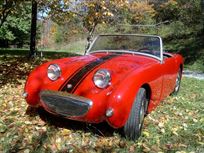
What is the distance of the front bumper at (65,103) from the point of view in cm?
462

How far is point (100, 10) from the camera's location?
10078mm

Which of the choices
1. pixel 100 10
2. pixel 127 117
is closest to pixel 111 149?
pixel 127 117

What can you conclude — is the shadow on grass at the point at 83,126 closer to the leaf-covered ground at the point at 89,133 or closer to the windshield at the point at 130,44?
the leaf-covered ground at the point at 89,133

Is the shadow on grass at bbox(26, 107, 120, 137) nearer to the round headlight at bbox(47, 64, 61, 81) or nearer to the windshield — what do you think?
the round headlight at bbox(47, 64, 61, 81)

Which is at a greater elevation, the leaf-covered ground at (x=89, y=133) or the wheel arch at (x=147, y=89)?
the wheel arch at (x=147, y=89)

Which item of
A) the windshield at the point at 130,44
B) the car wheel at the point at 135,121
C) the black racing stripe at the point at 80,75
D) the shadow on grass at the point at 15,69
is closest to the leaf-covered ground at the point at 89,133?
the car wheel at the point at 135,121

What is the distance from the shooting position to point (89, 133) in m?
5.00

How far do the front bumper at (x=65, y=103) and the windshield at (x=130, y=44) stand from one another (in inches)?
74.4

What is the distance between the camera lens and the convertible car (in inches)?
180

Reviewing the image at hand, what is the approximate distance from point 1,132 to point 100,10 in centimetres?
590

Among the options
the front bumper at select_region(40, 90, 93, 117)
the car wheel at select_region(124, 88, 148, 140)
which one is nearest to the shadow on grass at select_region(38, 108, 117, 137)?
the car wheel at select_region(124, 88, 148, 140)

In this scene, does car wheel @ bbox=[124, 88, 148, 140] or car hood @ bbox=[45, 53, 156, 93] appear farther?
car hood @ bbox=[45, 53, 156, 93]

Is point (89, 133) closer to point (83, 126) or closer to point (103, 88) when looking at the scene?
point (83, 126)

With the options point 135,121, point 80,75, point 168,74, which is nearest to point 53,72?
point 80,75
